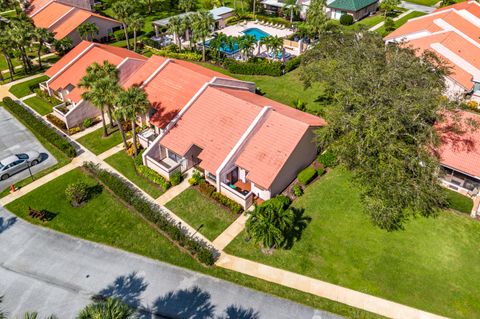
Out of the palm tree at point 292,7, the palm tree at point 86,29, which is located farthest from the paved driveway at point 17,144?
the palm tree at point 292,7

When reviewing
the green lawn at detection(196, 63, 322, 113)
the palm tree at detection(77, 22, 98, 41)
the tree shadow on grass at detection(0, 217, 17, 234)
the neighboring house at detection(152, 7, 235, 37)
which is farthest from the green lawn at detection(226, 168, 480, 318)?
the neighboring house at detection(152, 7, 235, 37)

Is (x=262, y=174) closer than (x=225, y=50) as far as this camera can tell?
Yes

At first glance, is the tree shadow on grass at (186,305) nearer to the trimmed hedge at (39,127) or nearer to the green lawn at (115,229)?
the green lawn at (115,229)

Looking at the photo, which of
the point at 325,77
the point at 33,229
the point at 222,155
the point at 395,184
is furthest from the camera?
the point at 325,77

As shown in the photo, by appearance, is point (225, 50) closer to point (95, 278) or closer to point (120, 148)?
point (120, 148)

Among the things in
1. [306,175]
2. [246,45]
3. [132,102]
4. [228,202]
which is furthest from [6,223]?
[246,45]

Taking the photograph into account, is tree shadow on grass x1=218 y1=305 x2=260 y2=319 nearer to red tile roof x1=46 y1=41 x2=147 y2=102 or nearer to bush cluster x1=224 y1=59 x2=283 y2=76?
red tile roof x1=46 y1=41 x2=147 y2=102

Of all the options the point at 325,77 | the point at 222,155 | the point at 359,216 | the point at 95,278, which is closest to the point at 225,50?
the point at 325,77
